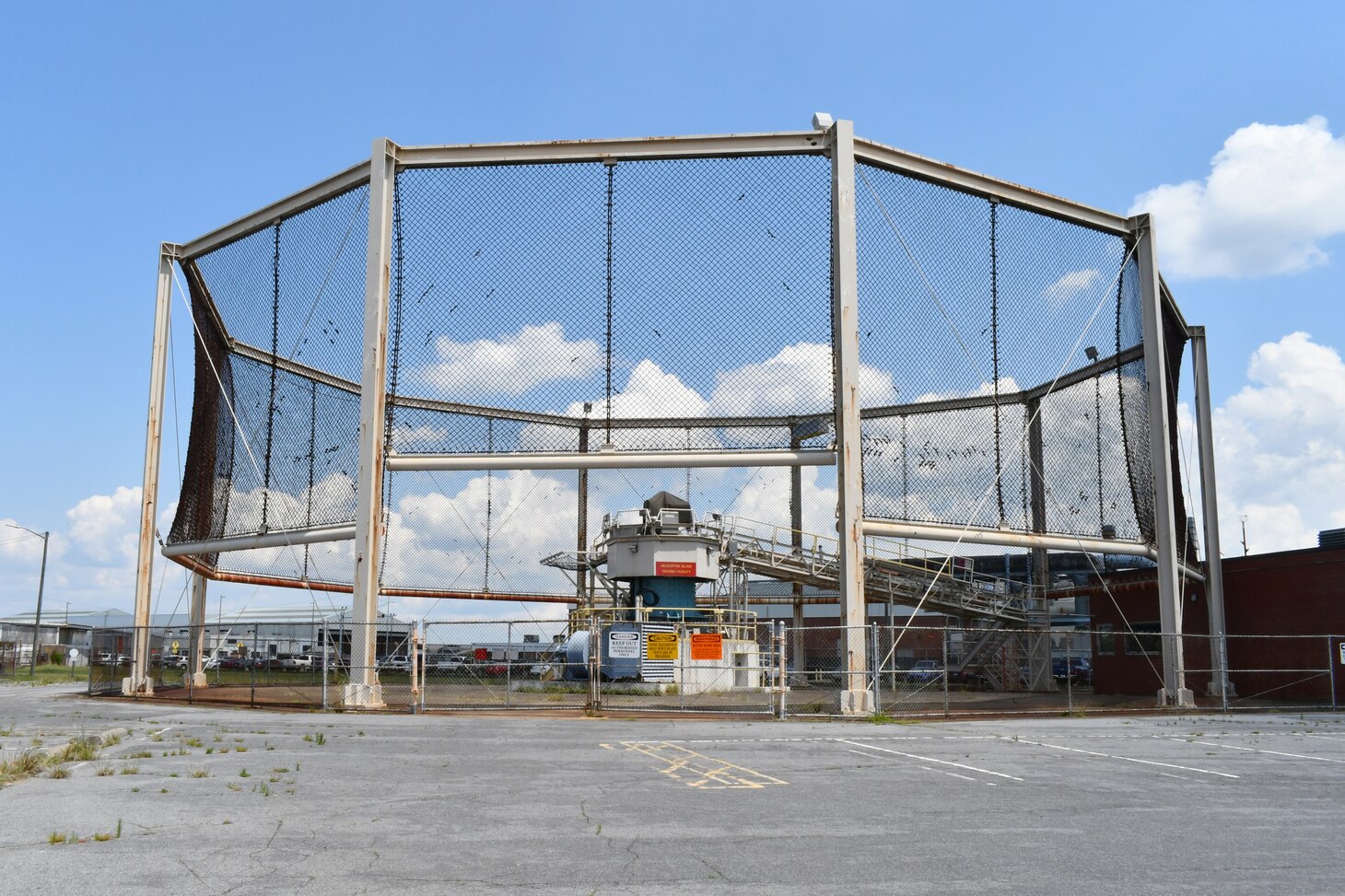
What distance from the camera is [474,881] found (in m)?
7.06

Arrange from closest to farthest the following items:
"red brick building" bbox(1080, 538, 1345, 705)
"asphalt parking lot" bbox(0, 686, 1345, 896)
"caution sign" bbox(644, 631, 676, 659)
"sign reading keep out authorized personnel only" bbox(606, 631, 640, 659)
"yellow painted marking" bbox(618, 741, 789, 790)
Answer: "asphalt parking lot" bbox(0, 686, 1345, 896) → "yellow painted marking" bbox(618, 741, 789, 790) → "sign reading keep out authorized personnel only" bbox(606, 631, 640, 659) → "caution sign" bbox(644, 631, 676, 659) → "red brick building" bbox(1080, 538, 1345, 705)

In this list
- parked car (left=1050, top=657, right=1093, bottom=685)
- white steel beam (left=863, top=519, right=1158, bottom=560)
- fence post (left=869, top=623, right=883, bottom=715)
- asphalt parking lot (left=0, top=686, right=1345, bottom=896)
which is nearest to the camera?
asphalt parking lot (left=0, top=686, right=1345, bottom=896)

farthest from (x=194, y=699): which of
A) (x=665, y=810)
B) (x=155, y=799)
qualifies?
(x=665, y=810)

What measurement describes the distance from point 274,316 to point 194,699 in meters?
9.78

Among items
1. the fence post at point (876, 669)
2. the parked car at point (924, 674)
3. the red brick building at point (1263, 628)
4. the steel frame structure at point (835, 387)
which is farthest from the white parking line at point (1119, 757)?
the parked car at point (924, 674)

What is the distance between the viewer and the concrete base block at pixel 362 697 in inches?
918

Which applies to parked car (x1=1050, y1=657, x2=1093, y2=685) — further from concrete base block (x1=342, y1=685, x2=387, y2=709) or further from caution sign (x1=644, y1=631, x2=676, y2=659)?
concrete base block (x1=342, y1=685, x2=387, y2=709)

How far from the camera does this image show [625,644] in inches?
1017

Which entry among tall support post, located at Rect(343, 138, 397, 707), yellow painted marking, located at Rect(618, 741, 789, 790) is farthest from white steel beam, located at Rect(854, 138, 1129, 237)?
yellow painted marking, located at Rect(618, 741, 789, 790)

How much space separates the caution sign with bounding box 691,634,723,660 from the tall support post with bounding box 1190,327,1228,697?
1362 cm

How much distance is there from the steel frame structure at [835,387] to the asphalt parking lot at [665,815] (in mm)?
6167

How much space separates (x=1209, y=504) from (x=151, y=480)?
1194 inches

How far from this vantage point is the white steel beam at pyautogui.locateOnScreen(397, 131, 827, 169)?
24.3 metres

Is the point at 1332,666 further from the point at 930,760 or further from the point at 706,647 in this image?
the point at 930,760
